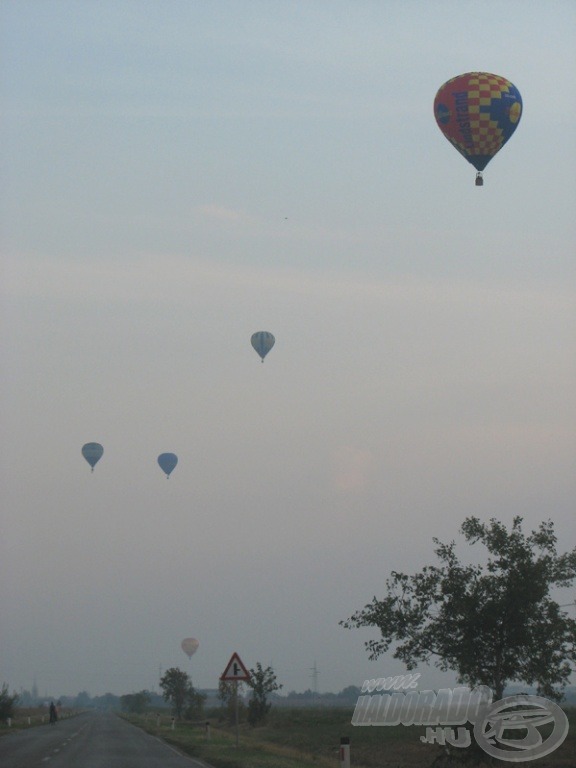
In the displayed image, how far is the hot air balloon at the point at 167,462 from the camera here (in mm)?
87125

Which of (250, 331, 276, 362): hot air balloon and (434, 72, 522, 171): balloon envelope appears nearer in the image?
(434, 72, 522, 171): balloon envelope

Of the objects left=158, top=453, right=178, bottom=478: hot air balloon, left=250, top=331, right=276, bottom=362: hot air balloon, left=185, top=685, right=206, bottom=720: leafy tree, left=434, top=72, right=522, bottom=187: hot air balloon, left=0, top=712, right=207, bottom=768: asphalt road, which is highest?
left=434, top=72, right=522, bottom=187: hot air balloon

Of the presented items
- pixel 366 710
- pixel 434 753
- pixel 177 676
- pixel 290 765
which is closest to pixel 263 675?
pixel 366 710

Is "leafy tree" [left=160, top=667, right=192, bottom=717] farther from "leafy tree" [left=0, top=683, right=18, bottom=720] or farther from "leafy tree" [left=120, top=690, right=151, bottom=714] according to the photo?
"leafy tree" [left=120, top=690, right=151, bottom=714]

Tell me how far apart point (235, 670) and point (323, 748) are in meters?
20.5

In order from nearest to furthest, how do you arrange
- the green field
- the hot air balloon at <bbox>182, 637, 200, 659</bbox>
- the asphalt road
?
the asphalt road, the green field, the hot air balloon at <bbox>182, 637, 200, 659</bbox>

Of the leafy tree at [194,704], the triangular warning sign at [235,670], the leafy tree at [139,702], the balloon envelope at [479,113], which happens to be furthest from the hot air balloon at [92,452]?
the leafy tree at [139,702]

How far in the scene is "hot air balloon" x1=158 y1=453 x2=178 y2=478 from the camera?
8712 cm

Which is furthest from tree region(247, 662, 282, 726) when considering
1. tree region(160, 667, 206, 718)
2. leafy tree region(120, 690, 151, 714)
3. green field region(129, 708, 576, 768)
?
leafy tree region(120, 690, 151, 714)

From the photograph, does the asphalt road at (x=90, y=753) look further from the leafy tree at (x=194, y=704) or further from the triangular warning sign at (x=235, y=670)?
the leafy tree at (x=194, y=704)

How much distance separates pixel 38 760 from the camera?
1319 inches

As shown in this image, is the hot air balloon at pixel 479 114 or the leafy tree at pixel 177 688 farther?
the leafy tree at pixel 177 688

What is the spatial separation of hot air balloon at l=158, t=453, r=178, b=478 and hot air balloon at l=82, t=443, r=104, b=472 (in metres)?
5.21

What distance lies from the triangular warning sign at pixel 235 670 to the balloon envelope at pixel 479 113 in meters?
32.5
